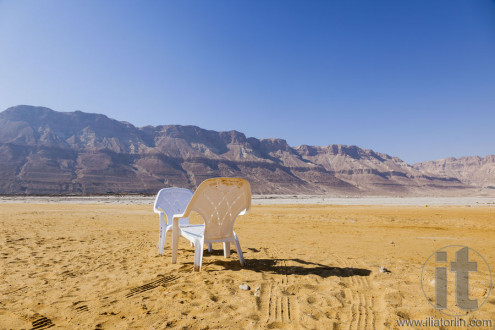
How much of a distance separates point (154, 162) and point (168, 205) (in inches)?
4470

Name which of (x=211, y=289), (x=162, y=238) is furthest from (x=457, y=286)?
(x=162, y=238)

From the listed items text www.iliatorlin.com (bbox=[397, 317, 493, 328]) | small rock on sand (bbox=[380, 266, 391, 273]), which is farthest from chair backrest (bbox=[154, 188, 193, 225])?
text www.iliatorlin.com (bbox=[397, 317, 493, 328])

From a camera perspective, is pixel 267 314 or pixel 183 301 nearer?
pixel 267 314

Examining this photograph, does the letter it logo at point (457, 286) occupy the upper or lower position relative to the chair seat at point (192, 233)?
lower

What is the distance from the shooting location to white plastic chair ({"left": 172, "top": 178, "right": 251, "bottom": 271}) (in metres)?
3.84

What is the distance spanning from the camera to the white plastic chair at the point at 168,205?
506 centimetres

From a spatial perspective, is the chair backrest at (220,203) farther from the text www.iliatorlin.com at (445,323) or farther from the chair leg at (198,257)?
the text www.iliatorlin.com at (445,323)

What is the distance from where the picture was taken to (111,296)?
3074 mm

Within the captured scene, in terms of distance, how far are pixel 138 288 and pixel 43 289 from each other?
→ 1149mm

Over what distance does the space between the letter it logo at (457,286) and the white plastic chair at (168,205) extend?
4096 mm

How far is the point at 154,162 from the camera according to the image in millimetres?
112188

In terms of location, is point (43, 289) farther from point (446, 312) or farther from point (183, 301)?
point (446, 312)

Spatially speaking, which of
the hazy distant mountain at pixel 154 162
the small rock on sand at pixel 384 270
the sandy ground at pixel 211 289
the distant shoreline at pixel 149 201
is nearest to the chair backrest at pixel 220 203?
the sandy ground at pixel 211 289

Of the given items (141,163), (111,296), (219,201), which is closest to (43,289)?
(111,296)
